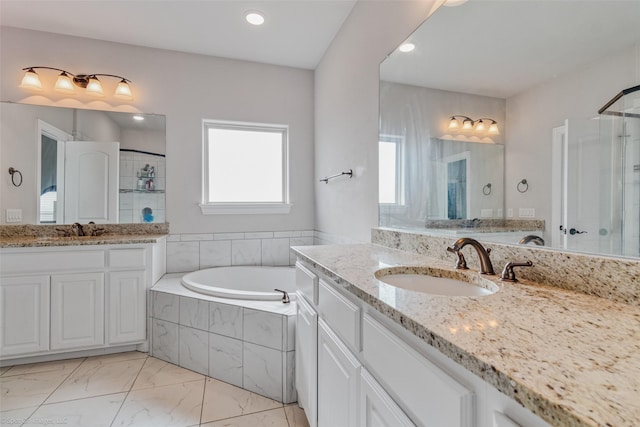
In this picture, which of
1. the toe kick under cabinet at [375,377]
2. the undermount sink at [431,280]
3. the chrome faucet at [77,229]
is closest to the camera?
the toe kick under cabinet at [375,377]

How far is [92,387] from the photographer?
6.17ft

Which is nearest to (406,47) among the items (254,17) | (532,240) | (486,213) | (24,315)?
(486,213)

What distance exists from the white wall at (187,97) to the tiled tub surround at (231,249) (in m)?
0.07

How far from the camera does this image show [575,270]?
82cm

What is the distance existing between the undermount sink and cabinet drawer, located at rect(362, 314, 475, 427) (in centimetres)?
32

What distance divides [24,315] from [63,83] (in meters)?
1.82

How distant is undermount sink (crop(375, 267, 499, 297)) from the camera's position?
3.33ft

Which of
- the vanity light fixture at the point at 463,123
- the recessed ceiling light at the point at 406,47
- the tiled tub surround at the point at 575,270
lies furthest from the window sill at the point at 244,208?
the tiled tub surround at the point at 575,270

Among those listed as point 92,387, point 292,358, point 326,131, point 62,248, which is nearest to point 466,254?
point 292,358

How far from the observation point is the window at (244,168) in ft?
9.68

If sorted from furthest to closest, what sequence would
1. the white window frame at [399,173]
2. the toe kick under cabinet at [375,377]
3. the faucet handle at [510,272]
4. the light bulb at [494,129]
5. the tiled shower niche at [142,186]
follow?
the tiled shower niche at [142,186] < the white window frame at [399,173] < the light bulb at [494,129] < the faucet handle at [510,272] < the toe kick under cabinet at [375,377]

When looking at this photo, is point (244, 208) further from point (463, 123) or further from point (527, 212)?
point (527, 212)

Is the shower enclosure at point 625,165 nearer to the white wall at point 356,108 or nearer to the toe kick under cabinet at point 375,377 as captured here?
the toe kick under cabinet at point 375,377

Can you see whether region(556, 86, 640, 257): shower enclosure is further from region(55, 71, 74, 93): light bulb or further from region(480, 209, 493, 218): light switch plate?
region(55, 71, 74, 93): light bulb
